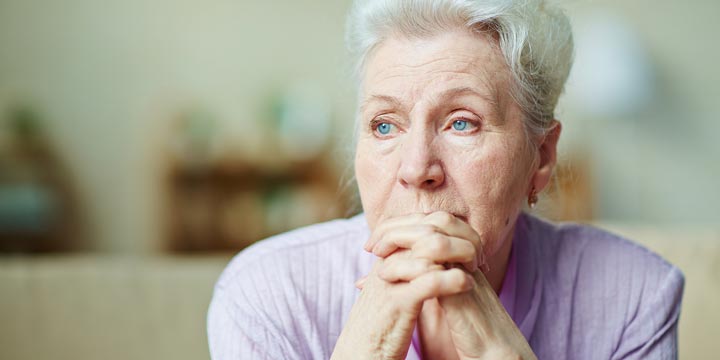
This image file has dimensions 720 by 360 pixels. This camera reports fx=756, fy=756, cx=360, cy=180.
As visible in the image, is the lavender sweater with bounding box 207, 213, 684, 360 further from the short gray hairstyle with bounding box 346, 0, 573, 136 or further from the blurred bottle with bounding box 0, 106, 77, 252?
the blurred bottle with bounding box 0, 106, 77, 252

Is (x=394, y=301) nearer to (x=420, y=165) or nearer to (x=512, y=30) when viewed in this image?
(x=420, y=165)

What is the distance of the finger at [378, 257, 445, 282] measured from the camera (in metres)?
1.09

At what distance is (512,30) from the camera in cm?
124

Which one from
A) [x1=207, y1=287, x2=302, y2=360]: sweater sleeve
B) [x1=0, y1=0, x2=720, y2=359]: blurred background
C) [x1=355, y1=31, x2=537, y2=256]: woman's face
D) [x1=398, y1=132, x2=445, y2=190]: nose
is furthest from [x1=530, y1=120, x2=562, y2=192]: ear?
[x1=0, y1=0, x2=720, y2=359]: blurred background

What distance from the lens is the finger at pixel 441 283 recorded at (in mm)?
1072

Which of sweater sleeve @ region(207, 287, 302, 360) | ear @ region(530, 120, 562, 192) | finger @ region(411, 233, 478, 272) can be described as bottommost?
sweater sleeve @ region(207, 287, 302, 360)

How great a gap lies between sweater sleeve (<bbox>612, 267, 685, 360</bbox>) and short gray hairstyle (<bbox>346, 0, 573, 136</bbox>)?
0.41m

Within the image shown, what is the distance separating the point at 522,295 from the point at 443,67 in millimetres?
509

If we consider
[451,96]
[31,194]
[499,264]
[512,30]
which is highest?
[512,30]

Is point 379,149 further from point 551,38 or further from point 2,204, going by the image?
point 2,204

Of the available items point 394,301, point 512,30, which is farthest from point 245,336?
point 512,30

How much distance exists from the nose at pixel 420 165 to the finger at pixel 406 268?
0.13 m

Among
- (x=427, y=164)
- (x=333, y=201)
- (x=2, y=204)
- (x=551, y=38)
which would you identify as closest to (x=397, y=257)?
(x=427, y=164)

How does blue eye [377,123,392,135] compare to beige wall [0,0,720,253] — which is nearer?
blue eye [377,123,392,135]
